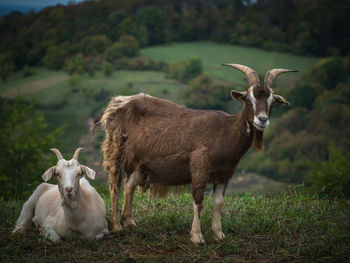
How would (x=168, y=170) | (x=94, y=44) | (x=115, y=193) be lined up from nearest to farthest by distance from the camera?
(x=168, y=170), (x=115, y=193), (x=94, y=44)

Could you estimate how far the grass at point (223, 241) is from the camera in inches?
247

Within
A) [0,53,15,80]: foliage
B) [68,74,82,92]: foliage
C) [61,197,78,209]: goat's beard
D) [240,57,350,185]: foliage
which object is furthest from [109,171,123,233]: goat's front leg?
[0,53,15,80]: foliage

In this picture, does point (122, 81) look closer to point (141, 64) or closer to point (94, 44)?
point (141, 64)

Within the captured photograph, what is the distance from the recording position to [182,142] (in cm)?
727

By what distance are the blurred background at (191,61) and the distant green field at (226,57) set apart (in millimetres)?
177

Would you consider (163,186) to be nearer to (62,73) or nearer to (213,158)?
(213,158)

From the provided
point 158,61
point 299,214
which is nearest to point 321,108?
point 158,61

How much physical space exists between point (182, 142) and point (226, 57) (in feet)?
163

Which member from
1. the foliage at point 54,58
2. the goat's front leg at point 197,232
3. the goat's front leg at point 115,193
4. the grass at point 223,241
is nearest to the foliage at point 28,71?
the foliage at point 54,58

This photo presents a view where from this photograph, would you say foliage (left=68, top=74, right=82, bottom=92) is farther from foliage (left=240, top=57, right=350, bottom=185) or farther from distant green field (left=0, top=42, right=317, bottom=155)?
foliage (left=240, top=57, right=350, bottom=185)

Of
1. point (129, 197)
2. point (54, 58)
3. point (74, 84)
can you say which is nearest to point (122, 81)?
point (74, 84)

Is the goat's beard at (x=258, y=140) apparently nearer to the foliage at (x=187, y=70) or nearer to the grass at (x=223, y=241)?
the grass at (x=223, y=241)

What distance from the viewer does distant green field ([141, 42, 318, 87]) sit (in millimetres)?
50609

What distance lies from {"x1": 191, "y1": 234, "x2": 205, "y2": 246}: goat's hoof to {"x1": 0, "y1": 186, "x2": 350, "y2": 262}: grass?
0.08 metres
